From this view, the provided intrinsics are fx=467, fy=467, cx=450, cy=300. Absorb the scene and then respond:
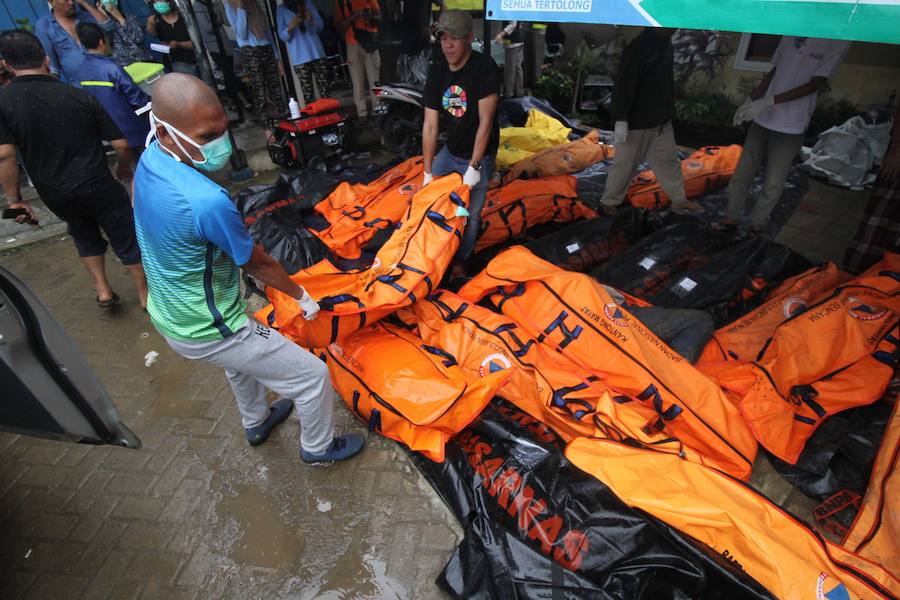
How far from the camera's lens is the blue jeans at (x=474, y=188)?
3.71 meters

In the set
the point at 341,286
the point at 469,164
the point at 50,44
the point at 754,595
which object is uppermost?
the point at 50,44

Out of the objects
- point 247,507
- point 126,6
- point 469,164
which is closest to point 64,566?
point 247,507

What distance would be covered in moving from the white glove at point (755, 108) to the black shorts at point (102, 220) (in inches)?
192

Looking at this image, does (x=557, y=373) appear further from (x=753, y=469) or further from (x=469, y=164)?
(x=469, y=164)

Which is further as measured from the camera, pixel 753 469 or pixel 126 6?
pixel 126 6

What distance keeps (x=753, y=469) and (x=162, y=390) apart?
11.7 feet

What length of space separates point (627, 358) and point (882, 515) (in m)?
1.18

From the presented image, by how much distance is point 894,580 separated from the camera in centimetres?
168

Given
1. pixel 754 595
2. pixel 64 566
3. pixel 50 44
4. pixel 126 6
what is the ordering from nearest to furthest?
pixel 754 595 < pixel 64 566 < pixel 50 44 < pixel 126 6

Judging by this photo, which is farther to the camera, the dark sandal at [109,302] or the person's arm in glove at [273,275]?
the dark sandal at [109,302]

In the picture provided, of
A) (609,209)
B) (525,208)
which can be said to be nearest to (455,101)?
(525,208)

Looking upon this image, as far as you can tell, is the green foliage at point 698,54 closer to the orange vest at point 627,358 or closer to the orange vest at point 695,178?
the orange vest at point 695,178

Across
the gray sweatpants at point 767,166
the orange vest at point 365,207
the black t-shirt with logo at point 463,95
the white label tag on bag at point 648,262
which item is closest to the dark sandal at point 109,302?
the orange vest at point 365,207

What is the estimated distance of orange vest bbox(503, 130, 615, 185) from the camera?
16.5 ft
